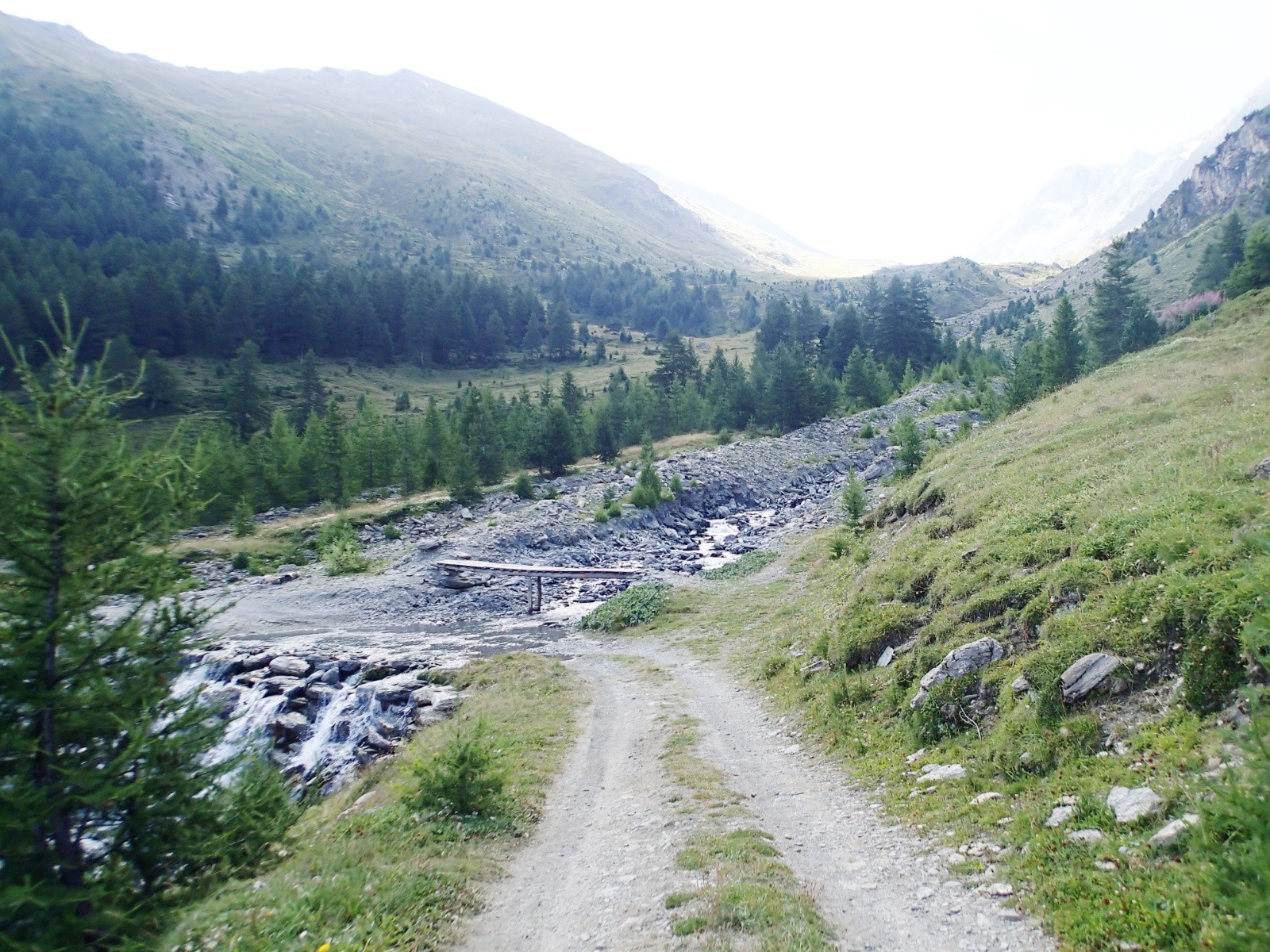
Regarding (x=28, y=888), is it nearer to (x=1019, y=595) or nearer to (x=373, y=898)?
(x=373, y=898)

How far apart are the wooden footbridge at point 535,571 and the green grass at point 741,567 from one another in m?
4.56

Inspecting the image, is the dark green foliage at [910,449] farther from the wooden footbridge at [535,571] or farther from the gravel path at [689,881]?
the gravel path at [689,881]

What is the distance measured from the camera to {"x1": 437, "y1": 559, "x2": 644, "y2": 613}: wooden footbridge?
38688 millimetres

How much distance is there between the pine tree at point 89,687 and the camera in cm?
710

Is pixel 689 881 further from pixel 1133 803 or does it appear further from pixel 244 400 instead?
pixel 244 400

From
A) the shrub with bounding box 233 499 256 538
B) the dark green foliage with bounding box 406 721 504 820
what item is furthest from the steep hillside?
the dark green foliage with bounding box 406 721 504 820

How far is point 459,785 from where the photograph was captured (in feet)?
39.7

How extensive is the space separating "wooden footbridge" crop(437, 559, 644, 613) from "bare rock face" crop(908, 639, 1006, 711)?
2698cm

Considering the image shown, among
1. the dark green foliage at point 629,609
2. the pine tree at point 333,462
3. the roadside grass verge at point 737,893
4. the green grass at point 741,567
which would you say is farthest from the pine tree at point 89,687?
the pine tree at point 333,462

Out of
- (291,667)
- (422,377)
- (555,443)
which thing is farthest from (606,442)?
(422,377)

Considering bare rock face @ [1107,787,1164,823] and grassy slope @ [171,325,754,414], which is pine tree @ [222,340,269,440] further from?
bare rock face @ [1107,787,1164,823]

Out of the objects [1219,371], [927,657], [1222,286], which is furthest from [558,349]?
[927,657]

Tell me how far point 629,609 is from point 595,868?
23.3 meters

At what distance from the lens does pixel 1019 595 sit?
43.1 feet
